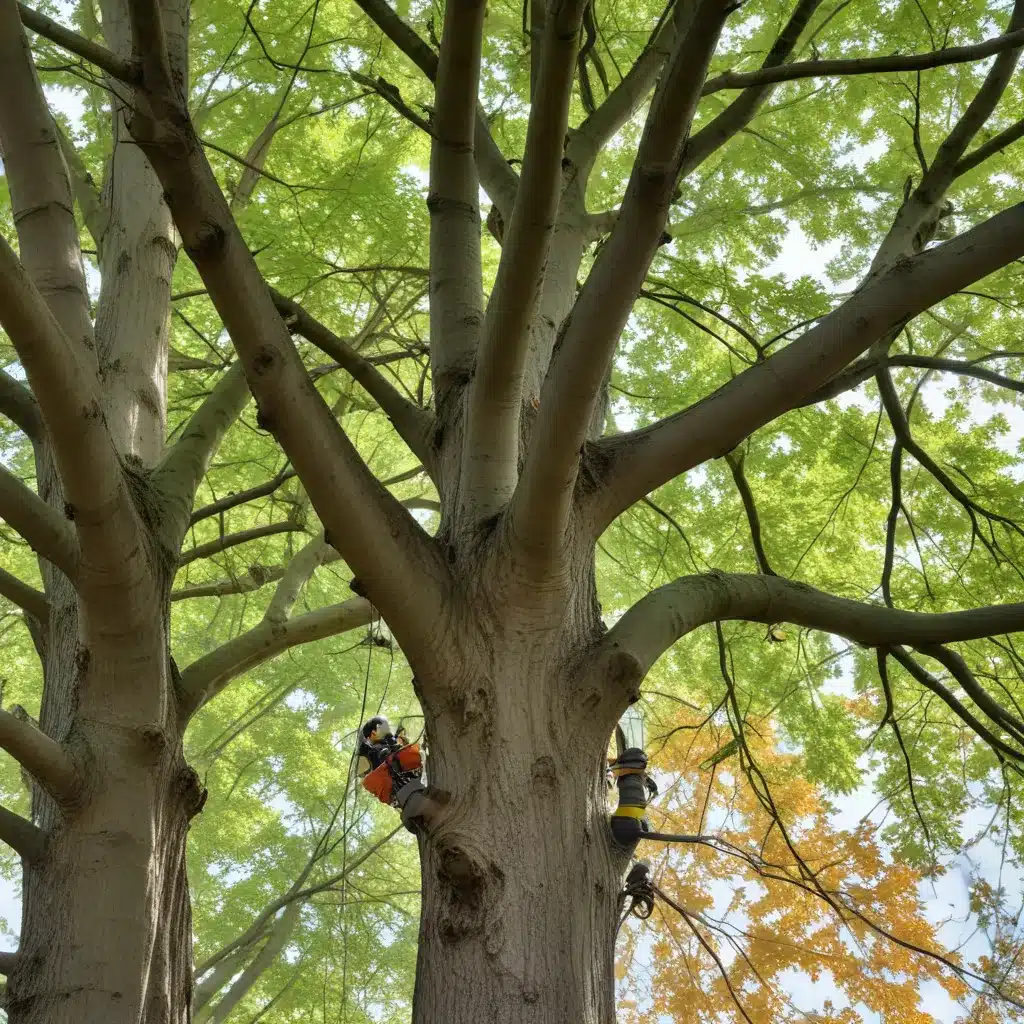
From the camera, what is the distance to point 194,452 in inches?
132

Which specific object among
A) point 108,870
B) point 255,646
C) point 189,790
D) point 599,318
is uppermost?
point 255,646

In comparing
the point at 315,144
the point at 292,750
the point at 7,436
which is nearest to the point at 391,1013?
the point at 292,750

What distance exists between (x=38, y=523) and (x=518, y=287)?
4.55 ft

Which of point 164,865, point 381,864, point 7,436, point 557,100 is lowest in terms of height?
point 164,865

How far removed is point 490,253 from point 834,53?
7.92 feet

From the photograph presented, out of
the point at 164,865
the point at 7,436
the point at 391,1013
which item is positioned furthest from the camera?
the point at 391,1013

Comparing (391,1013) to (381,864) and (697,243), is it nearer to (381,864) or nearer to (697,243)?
(381,864)

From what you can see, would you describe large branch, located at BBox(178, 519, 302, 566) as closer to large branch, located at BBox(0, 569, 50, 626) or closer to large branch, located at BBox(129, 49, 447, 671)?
large branch, located at BBox(0, 569, 50, 626)

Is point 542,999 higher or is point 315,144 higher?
point 315,144

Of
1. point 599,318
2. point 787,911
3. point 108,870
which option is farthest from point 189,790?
point 787,911

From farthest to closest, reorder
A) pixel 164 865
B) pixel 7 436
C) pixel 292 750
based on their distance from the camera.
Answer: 1. pixel 292 750
2. pixel 7 436
3. pixel 164 865

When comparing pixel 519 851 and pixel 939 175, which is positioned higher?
pixel 939 175

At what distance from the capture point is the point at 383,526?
210 centimetres

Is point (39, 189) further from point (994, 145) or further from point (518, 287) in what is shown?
point (994, 145)
